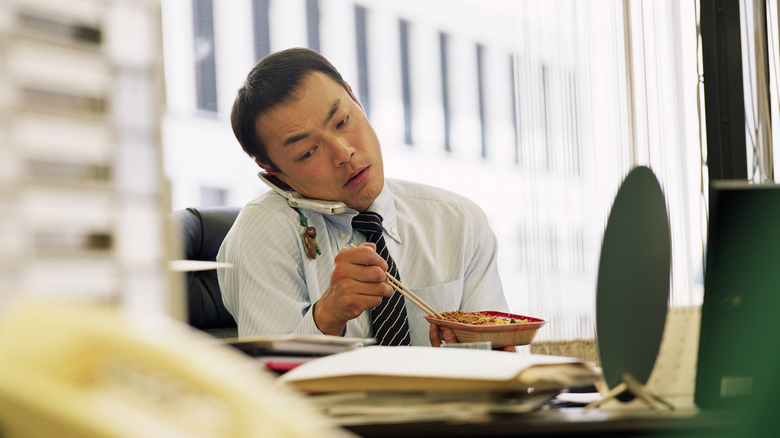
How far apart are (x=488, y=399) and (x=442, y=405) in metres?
0.04

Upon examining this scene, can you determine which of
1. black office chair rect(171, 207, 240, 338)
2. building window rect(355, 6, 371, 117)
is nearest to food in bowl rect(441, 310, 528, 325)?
black office chair rect(171, 207, 240, 338)

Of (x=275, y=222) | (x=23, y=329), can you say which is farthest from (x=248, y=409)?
(x=275, y=222)

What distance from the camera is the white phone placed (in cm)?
191

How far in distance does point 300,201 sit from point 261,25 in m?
5.99

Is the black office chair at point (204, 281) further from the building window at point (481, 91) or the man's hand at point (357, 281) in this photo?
the building window at point (481, 91)

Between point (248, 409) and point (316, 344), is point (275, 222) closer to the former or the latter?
point (316, 344)

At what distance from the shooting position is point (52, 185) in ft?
1.30

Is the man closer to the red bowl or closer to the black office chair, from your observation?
the black office chair

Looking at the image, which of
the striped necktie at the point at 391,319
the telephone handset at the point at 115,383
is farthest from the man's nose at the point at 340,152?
the telephone handset at the point at 115,383

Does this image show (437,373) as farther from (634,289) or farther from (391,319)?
(391,319)

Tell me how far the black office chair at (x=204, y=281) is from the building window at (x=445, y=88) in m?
7.56

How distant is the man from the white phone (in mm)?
16

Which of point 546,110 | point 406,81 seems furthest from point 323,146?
point 406,81

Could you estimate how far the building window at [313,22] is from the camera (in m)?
8.07
